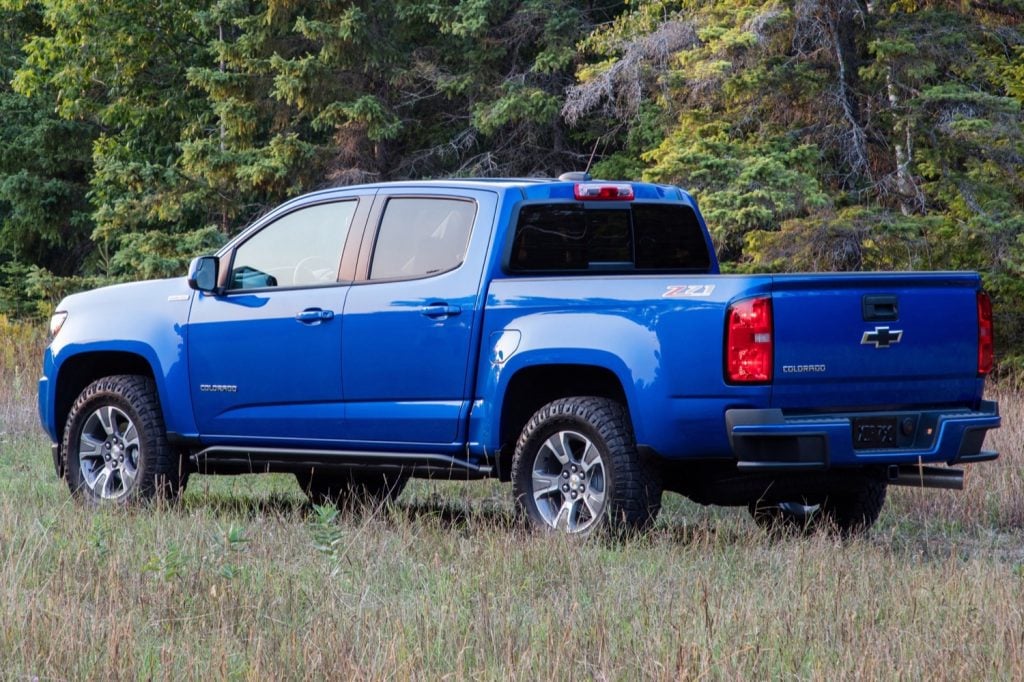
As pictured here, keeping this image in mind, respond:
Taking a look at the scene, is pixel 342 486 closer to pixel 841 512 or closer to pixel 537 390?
pixel 537 390

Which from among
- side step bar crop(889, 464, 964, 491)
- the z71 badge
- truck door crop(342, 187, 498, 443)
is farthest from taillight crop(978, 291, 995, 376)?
truck door crop(342, 187, 498, 443)

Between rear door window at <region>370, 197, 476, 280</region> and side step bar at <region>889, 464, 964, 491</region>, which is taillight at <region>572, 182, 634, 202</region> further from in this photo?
side step bar at <region>889, 464, 964, 491</region>

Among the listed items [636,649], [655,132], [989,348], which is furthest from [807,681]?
[655,132]

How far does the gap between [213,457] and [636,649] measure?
4650mm

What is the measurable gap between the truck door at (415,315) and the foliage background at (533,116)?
8.43 meters

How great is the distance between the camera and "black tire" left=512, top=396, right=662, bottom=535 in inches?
292

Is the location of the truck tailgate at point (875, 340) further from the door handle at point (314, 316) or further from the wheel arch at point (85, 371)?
the wheel arch at point (85, 371)

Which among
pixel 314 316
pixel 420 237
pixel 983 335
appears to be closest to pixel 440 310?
pixel 420 237

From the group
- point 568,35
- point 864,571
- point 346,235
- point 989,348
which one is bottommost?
point 864,571

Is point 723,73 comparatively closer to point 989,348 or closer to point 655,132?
point 655,132

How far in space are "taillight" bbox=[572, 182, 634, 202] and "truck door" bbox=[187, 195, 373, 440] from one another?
1150 mm

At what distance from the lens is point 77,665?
4812 mm

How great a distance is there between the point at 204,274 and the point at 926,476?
158 inches

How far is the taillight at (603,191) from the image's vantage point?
8407 millimetres
